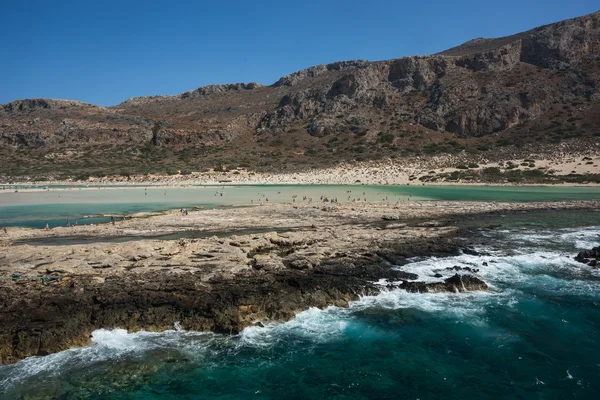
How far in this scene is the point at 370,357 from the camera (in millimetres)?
8305

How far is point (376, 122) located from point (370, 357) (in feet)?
255

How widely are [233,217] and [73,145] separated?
2760 inches

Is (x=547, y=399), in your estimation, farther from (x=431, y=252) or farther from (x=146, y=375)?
(x=431, y=252)

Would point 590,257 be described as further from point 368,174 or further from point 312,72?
point 312,72

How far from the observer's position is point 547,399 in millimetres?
6895

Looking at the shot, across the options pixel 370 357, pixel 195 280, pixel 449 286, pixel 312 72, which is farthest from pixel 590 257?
pixel 312 72

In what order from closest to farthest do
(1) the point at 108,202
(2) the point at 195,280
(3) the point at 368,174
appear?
(2) the point at 195,280, (1) the point at 108,202, (3) the point at 368,174

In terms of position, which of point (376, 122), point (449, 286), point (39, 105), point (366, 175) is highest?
point (39, 105)

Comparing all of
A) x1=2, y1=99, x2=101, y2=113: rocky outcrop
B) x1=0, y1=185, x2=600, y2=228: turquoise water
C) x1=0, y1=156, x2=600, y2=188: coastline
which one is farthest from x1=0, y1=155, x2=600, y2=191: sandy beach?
x1=2, y1=99, x2=101, y2=113: rocky outcrop

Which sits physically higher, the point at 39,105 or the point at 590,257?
the point at 39,105

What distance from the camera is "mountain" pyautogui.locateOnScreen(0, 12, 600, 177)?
66938 mm

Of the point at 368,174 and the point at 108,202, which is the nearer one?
the point at 108,202

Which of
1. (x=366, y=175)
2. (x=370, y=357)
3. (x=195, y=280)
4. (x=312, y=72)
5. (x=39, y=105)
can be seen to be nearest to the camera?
(x=370, y=357)

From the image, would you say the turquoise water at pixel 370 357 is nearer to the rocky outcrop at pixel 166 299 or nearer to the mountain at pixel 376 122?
the rocky outcrop at pixel 166 299
